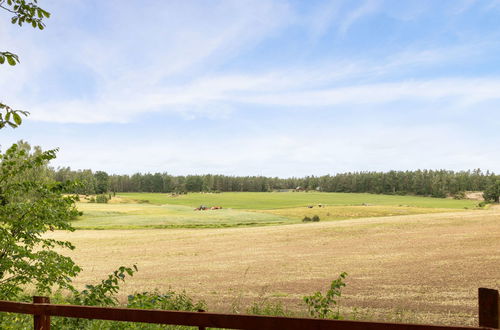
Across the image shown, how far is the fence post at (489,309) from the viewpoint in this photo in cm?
256

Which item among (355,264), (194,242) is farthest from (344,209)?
(355,264)

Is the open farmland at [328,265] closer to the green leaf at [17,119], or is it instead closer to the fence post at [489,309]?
the fence post at [489,309]

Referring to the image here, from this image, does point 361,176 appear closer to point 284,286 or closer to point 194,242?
point 194,242

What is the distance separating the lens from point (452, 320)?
468 inches

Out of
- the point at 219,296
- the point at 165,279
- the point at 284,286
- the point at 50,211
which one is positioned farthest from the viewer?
the point at 165,279

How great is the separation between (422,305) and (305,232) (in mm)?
27691

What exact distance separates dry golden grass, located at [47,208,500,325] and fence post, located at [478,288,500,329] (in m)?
9.26

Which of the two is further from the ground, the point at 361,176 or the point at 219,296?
the point at 361,176

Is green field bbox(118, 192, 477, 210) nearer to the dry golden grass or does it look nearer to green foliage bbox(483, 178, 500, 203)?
green foliage bbox(483, 178, 500, 203)

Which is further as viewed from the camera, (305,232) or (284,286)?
(305,232)

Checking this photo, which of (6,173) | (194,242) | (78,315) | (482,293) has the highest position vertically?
(6,173)

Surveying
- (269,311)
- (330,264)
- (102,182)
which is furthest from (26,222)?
(102,182)

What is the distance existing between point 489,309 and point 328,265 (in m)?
21.8

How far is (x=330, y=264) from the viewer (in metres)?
23.8
